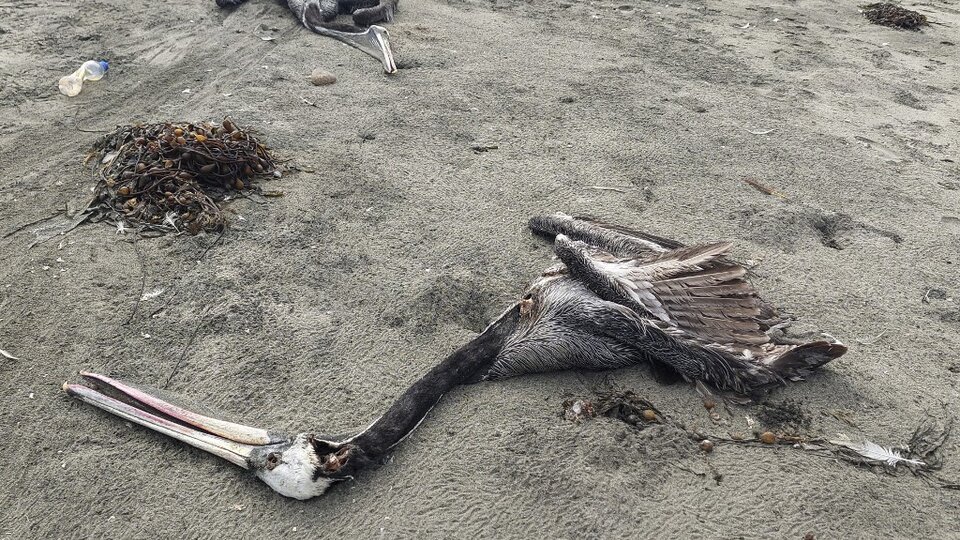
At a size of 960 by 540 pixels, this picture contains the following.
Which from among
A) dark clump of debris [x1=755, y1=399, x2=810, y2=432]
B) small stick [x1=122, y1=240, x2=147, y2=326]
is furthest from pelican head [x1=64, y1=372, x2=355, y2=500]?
dark clump of debris [x1=755, y1=399, x2=810, y2=432]

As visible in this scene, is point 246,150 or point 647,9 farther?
point 647,9

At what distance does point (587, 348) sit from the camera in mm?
3197

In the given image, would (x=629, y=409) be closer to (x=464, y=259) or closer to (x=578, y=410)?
(x=578, y=410)

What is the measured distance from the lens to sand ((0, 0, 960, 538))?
8.93 ft

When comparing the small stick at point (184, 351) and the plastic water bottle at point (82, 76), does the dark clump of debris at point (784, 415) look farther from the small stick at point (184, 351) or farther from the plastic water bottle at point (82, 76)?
the plastic water bottle at point (82, 76)

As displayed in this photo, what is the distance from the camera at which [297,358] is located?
339 cm

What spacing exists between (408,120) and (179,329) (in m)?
2.68

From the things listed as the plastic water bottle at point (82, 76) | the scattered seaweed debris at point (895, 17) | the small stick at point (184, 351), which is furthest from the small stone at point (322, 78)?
the scattered seaweed debris at point (895, 17)

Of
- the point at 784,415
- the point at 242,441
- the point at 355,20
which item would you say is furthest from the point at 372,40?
the point at 784,415

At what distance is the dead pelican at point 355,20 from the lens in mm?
6773

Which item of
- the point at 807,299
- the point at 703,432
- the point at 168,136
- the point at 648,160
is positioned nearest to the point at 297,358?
the point at 703,432

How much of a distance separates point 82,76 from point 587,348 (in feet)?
17.4

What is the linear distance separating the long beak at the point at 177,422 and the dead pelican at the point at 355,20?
4067 millimetres

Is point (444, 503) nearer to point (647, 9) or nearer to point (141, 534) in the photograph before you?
point (141, 534)
